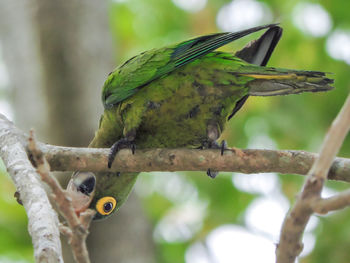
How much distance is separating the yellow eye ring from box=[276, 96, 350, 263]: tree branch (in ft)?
7.85

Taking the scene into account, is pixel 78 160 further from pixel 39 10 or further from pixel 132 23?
pixel 132 23

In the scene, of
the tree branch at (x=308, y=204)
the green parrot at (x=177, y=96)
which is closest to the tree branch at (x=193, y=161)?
the green parrot at (x=177, y=96)

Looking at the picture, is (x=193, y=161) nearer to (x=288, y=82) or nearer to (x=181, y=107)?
(x=181, y=107)

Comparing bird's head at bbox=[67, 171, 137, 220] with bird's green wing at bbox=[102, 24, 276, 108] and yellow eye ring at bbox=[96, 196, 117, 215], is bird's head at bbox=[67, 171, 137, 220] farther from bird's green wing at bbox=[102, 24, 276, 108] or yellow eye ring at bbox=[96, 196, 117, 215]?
bird's green wing at bbox=[102, 24, 276, 108]

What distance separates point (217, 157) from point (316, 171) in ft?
4.55

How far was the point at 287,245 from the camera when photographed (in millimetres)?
1921

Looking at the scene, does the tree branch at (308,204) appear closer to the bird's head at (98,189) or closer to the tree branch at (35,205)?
the tree branch at (35,205)

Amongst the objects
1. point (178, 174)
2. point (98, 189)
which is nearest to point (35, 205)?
point (98, 189)

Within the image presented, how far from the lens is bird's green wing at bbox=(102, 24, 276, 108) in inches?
156

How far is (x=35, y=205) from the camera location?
7.16ft

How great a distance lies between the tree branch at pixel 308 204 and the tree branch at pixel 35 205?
2.87 ft

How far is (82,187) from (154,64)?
1.18 meters

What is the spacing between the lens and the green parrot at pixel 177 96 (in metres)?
3.93

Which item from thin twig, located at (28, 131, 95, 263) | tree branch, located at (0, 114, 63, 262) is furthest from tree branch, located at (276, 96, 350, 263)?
tree branch, located at (0, 114, 63, 262)
